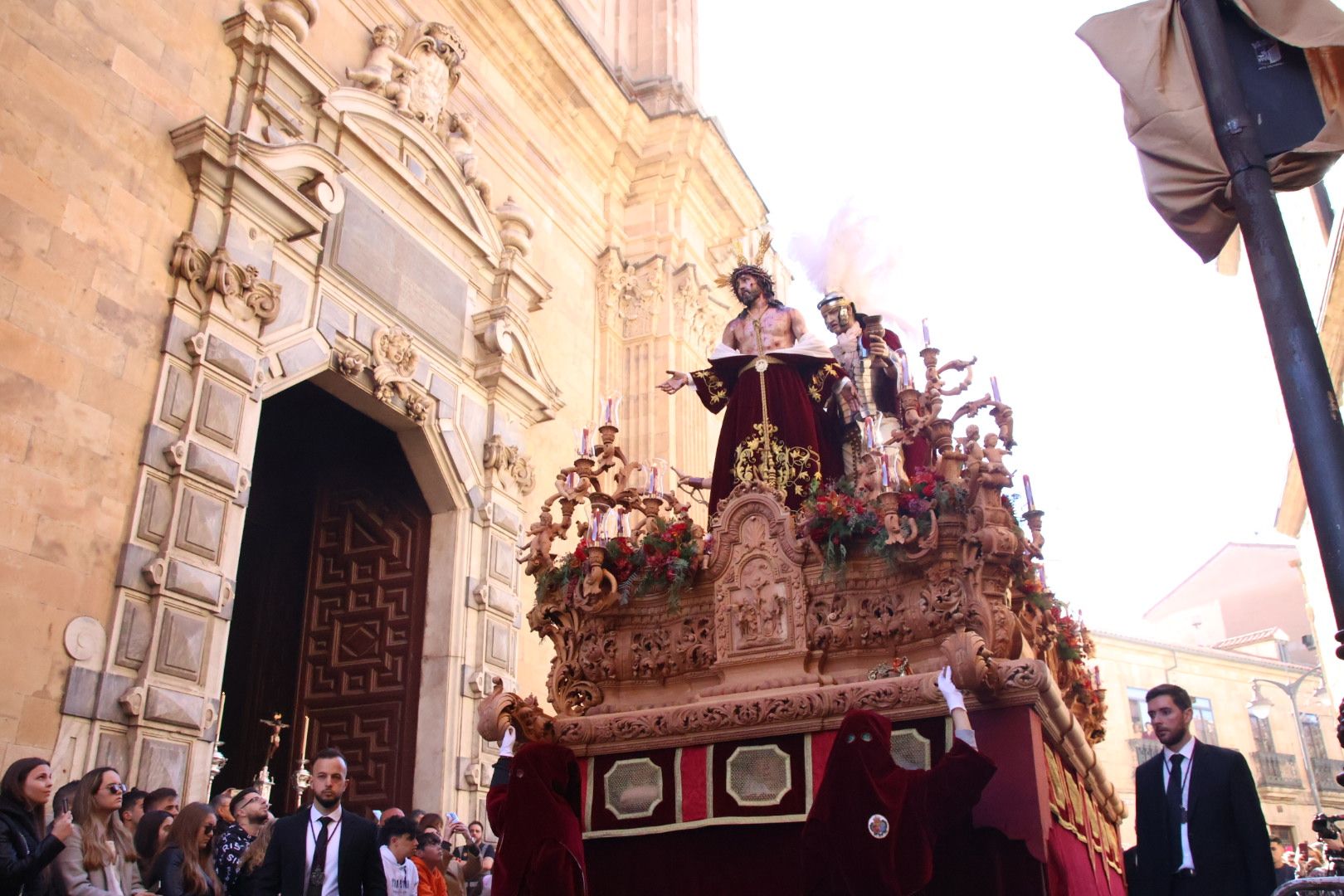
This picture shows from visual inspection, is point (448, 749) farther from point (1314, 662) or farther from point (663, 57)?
point (1314, 662)

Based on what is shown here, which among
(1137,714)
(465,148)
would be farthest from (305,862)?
(1137,714)

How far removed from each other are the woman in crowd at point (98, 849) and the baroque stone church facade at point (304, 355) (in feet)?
7.01

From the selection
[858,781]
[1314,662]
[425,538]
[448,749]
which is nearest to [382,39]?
[425,538]

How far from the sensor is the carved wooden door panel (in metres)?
10.9

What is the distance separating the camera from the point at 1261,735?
3073cm

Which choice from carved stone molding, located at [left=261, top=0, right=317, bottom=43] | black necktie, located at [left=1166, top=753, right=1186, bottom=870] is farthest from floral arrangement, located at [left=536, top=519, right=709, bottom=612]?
carved stone molding, located at [left=261, top=0, right=317, bottom=43]

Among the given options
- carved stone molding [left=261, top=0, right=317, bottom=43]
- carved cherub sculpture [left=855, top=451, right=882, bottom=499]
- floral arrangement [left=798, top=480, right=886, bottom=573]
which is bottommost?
floral arrangement [left=798, top=480, right=886, bottom=573]

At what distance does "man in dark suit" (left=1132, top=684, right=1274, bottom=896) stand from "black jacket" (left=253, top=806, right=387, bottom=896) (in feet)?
10.4

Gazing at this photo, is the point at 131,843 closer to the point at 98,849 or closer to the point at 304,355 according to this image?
the point at 98,849

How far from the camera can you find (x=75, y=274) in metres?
8.00

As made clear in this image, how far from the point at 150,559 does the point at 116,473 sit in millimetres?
690

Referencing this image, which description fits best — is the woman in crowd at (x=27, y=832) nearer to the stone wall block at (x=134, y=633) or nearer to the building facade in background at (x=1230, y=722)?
the stone wall block at (x=134, y=633)

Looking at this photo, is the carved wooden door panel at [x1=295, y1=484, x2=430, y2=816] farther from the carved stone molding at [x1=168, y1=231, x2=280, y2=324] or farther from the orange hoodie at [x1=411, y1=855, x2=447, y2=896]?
the orange hoodie at [x1=411, y1=855, x2=447, y2=896]

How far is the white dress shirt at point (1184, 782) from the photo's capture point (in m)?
4.04
